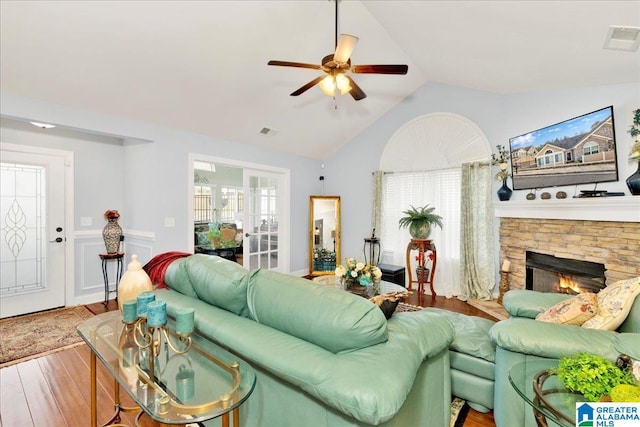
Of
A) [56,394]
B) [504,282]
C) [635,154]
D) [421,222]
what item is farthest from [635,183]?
[56,394]

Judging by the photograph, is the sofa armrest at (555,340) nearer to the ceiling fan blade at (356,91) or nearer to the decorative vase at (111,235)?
the ceiling fan blade at (356,91)

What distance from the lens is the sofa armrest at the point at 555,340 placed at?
1.46m

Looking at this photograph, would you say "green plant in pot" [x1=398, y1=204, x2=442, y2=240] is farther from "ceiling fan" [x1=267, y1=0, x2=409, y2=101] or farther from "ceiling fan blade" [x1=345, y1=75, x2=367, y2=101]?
"ceiling fan" [x1=267, y1=0, x2=409, y2=101]

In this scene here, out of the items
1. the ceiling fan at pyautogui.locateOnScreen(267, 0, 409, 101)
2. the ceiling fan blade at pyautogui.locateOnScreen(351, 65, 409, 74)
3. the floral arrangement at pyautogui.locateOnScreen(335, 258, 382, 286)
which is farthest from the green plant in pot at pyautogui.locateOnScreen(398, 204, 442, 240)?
the ceiling fan blade at pyautogui.locateOnScreen(351, 65, 409, 74)

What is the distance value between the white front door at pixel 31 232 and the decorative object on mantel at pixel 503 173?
227 inches

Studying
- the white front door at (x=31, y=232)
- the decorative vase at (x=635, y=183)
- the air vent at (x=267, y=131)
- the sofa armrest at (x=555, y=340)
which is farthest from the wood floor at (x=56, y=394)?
the air vent at (x=267, y=131)

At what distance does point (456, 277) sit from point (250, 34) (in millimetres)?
4252

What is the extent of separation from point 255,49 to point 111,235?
3145mm

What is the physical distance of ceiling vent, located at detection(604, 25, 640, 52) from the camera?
2.19m

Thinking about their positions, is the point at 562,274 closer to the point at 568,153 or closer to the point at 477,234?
the point at 477,234

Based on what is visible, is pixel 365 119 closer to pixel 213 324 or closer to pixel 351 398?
pixel 213 324

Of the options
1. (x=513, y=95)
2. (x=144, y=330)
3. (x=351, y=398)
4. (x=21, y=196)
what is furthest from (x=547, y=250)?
(x=21, y=196)

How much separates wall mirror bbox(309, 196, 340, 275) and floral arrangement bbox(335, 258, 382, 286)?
2.82m

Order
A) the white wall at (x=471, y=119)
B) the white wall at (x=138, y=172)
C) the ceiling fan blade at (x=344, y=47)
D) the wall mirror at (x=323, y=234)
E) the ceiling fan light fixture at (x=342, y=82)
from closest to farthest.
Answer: the ceiling fan blade at (x=344, y=47) → the ceiling fan light fixture at (x=342, y=82) → the white wall at (x=471, y=119) → the white wall at (x=138, y=172) → the wall mirror at (x=323, y=234)
